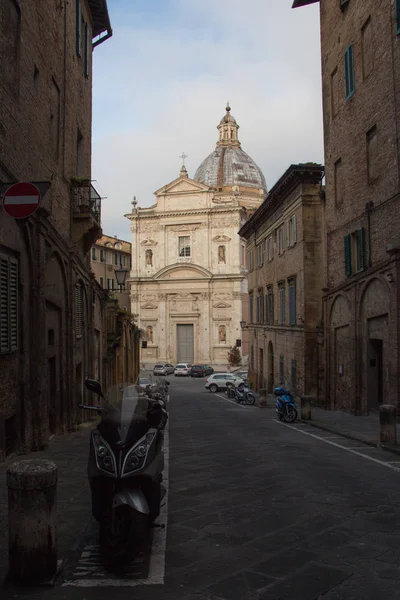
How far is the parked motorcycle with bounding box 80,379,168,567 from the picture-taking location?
4809 mm

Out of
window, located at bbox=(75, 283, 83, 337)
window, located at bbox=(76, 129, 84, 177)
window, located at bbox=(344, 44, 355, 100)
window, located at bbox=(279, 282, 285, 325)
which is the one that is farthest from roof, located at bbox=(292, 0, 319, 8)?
window, located at bbox=(75, 283, 83, 337)

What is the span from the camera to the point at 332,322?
21578 mm

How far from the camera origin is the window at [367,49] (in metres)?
17.1

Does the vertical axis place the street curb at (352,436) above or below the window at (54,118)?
below

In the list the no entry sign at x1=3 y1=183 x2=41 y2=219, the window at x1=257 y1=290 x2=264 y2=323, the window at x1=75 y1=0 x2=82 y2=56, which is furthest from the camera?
the window at x1=257 y1=290 x2=264 y2=323

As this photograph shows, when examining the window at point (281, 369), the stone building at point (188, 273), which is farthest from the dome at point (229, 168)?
the window at point (281, 369)

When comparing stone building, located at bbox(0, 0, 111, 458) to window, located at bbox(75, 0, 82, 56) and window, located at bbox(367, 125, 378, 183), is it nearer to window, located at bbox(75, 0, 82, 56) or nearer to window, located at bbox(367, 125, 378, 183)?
window, located at bbox(75, 0, 82, 56)

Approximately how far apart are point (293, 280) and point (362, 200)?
30.5 feet

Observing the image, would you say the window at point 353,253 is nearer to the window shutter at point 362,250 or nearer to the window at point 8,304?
the window shutter at point 362,250

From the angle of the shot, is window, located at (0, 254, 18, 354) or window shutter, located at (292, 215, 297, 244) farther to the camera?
window shutter, located at (292, 215, 297, 244)

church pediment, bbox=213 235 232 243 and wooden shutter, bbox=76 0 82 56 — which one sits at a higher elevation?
church pediment, bbox=213 235 232 243

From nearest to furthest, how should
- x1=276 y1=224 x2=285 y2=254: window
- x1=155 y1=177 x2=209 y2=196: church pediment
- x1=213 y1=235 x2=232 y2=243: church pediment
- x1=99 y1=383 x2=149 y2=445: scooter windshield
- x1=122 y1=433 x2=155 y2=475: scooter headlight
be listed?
x1=122 y1=433 x2=155 y2=475: scooter headlight < x1=99 y1=383 x2=149 y2=445: scooter windshield < x1=276 y1=224 x2=285 y2=254: window < x1=213 y1=235 x2=232 y2=243: church pediment < x1=155 y1=177 x2=209 y2=196: church pediment

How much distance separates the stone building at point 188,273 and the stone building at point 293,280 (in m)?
22.5

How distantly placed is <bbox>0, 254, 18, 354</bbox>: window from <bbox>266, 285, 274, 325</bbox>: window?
24.0 meters
